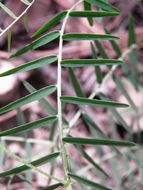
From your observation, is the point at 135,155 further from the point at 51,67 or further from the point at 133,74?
the point at 51,67

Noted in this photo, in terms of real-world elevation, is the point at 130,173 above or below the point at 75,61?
below

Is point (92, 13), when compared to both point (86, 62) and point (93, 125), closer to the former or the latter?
point (86, 62)

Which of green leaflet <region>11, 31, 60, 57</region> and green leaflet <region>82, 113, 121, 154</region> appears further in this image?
green leaflet <region>82, 113, 121, 154</region>

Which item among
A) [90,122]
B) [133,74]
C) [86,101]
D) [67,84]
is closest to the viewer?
[86,101]

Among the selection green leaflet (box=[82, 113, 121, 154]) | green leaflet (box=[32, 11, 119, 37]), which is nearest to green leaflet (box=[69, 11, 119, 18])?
green leaflet (box=[32, 11, 119, 37])

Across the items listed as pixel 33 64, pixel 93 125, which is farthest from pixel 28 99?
pixel 93 125

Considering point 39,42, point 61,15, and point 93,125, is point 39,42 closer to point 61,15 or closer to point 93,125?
point 61,15

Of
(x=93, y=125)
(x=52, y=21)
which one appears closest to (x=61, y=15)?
(x=52, y=21)

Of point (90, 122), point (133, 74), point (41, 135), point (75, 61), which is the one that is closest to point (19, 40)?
point (41, 135)

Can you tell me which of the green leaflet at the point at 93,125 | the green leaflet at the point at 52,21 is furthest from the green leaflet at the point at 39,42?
the green leaflet at the point at 93,125

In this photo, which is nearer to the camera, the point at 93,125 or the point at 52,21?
the point at 52,21

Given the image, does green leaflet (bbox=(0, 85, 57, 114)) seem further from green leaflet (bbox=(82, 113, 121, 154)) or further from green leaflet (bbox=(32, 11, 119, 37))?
green leaflet (bbox=(82, 113, 121, 154))
